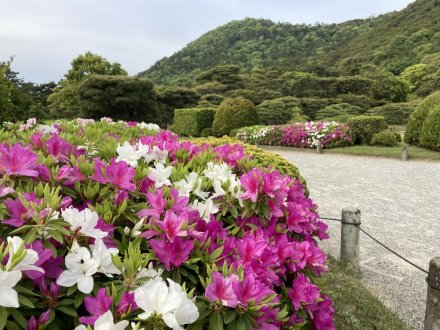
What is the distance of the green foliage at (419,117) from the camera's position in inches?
509

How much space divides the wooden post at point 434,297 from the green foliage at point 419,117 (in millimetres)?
11956

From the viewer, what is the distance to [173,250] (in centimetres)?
123

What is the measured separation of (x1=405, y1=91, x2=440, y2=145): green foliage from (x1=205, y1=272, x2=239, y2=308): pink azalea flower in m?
13.5

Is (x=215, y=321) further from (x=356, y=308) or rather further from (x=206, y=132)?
(x=206, y=132)

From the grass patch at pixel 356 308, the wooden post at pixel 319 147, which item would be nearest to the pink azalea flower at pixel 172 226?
the grass patch at pixel 356 308

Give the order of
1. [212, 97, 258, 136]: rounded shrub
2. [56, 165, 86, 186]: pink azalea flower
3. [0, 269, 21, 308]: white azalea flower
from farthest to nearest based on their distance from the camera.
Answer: [212, 97, 258, 136]: rounded shrub, [56, 165, 86, 186]: pink azalea flower, [0, 269, 21, 308]: white azalea flower

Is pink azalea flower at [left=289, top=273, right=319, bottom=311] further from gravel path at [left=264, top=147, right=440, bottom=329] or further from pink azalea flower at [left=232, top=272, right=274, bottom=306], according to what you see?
gravel path at [left=264, top=147, right=440, bottom=329]

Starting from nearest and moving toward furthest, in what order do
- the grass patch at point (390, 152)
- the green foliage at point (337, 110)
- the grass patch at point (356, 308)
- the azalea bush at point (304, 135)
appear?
the grass patch at point (356, 308) → the grass patch at point (390, 152) → the azalea bush at point (304, 135) → the green foliage at point (337, 110)

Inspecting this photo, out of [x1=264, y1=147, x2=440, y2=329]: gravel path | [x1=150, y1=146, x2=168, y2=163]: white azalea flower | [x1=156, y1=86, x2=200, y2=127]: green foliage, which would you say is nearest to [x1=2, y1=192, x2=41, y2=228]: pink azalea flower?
[x1=150, y1=146, x2=168, y2=163]: white azalea flower

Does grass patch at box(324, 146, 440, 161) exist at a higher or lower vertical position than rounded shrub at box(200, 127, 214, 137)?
lower

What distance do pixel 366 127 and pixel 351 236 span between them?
11751 millimetres

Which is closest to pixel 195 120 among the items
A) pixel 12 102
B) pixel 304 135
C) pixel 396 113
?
pixel 304 135

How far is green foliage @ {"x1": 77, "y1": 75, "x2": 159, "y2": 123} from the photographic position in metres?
24.2

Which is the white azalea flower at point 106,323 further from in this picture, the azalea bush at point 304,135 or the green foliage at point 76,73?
the green foliage at point 76,73
